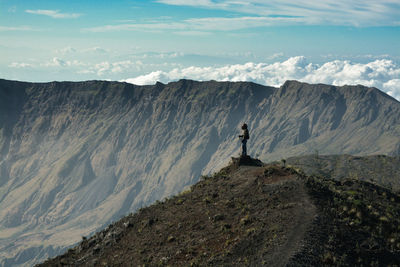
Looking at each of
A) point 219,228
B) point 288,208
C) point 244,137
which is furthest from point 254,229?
point 244,137

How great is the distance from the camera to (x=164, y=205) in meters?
59.5

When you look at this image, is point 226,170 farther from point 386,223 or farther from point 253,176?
point 386,223

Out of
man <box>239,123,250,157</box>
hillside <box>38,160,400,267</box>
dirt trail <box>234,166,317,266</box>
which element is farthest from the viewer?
man <box>239,123,250,157</box>

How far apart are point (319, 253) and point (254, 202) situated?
13003 mm

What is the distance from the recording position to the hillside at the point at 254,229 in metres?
37.8

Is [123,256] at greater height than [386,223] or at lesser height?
lesser

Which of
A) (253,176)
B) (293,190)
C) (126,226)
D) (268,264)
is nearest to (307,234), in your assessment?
(268,264)

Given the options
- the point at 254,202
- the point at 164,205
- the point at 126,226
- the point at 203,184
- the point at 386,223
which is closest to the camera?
the point at 386,223

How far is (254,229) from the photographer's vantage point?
41.7 meters

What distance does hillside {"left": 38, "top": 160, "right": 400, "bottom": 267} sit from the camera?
1490 inches

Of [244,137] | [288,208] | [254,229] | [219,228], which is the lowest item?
[219,228]

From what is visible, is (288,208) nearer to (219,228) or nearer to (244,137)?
(219,228)

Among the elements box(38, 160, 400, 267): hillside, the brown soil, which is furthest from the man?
box(38, 160, 400, 267): hillside

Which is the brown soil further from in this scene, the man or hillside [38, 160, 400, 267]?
the man
